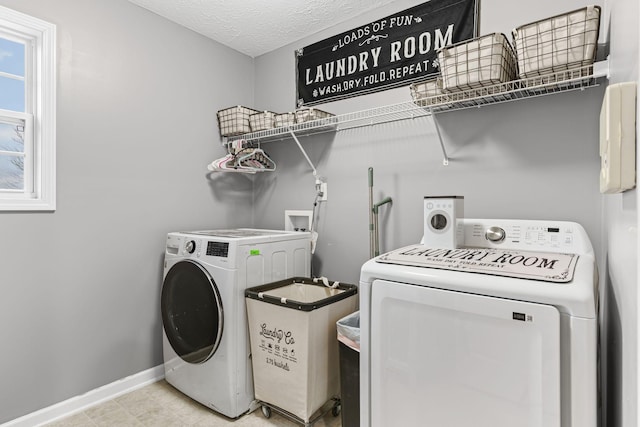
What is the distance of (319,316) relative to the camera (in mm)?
1860

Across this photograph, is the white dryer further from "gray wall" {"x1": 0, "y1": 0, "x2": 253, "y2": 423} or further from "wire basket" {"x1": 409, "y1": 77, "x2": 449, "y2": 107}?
"gray wall" {"x1": 0, "y1": 0, "x2": 253, "y2": 423}

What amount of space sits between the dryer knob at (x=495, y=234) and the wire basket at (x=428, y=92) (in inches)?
27.6

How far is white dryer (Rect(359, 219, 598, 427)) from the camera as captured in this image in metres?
1.01

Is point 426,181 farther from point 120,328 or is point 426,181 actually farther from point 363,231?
point 120,328

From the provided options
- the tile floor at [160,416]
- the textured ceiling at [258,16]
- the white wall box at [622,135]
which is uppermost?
the textured ceiling at [258,16]

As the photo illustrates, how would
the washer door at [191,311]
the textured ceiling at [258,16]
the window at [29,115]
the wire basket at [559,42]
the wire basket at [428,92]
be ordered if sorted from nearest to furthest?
the wire basket at [559,42]
the wire basket at [428,92]
the window at [29,115]
the washer door at [191,311]
the textured ceiling at [258,16]

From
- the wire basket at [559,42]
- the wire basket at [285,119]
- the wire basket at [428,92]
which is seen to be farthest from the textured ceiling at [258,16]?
the wire basket at [559,42]

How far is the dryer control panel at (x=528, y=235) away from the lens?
1524 mm

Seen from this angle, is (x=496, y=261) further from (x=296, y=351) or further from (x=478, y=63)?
(x=296, y=351)

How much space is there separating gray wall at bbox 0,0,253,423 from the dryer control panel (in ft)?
6.43

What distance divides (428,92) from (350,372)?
1.49m

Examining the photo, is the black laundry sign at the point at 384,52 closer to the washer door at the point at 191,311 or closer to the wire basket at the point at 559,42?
the wire basket at the point at 559,42

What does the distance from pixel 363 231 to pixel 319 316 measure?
2.51 feet

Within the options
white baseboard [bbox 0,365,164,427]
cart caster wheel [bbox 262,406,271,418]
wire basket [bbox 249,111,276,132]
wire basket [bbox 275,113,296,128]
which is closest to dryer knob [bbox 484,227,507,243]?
wire basket [bbox 275,113,296,128]
